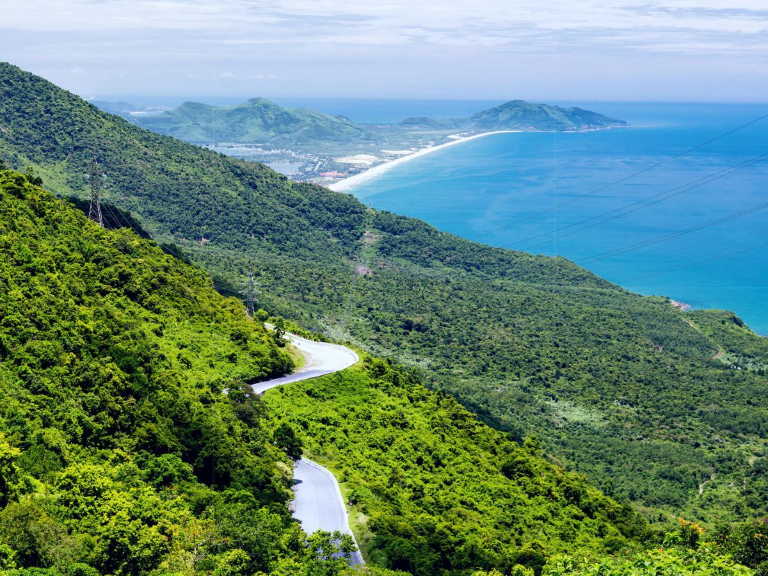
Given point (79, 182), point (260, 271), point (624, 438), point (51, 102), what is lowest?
point (624, 438)

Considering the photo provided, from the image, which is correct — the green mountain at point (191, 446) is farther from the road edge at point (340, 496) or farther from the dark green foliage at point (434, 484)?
→ the road edge at point (340, 496)

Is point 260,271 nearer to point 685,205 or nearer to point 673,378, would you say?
point 673,378

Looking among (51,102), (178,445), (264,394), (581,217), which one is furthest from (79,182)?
(581,217)

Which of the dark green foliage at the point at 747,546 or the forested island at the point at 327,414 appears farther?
the dark green foliage at the point at 747,546

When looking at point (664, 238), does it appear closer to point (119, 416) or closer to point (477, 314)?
point (477, 314)

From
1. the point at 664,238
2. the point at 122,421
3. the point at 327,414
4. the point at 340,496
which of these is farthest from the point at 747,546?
the point at 664,238

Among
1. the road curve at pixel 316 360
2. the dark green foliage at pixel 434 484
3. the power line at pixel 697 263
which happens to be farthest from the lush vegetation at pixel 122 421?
the power line at pixel 697 263
